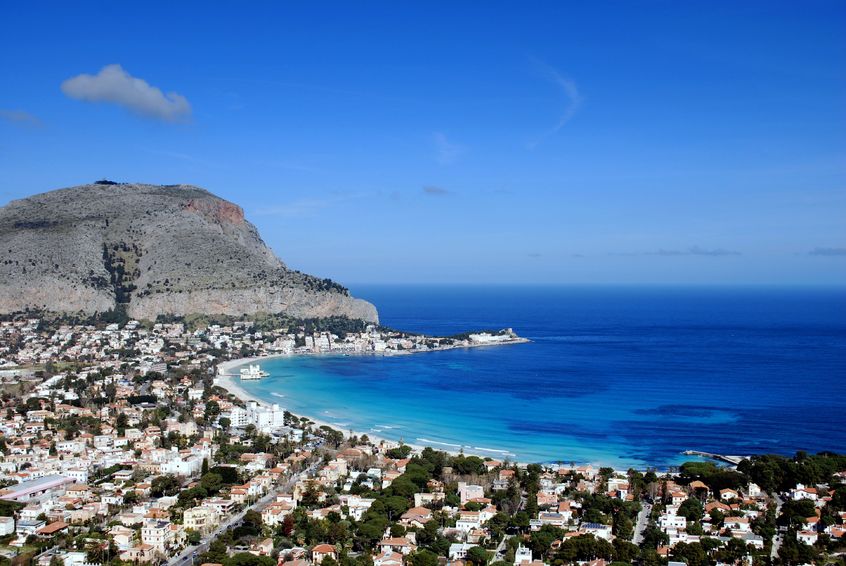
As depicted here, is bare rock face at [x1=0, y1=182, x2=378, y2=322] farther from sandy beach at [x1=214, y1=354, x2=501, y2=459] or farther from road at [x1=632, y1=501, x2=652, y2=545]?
road at [x1=632, y1=501, x2=652, y2=545]

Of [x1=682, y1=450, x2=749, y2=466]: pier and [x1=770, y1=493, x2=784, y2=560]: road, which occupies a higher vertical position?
[x1=682, y1=450, x2=749, y2=466]: pier

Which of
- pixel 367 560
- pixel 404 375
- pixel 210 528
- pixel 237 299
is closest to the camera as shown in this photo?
pixel 367 560

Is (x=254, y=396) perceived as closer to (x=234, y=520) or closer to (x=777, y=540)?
(x=234, y=520)

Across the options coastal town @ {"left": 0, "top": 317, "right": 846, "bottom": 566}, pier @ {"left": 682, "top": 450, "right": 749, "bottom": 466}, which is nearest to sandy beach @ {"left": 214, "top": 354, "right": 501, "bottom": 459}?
coastal town @ {"left": 0, "top": 317, "right": 846, "bottom": 566}

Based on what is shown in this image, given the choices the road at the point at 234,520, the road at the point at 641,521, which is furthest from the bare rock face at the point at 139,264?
the road at the point at 641,521

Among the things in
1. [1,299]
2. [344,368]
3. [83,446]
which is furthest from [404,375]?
[1,299]

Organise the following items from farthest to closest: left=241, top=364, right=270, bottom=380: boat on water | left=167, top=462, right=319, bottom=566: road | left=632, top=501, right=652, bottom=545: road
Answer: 1. left=241, top=364, right=270, bottom=380: boat on water
2. left=632, top=501, right=652, bottom=545: road
3. left=167, top=462, right=319, bottom=566: road

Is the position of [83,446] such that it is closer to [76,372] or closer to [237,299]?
[76,372]
